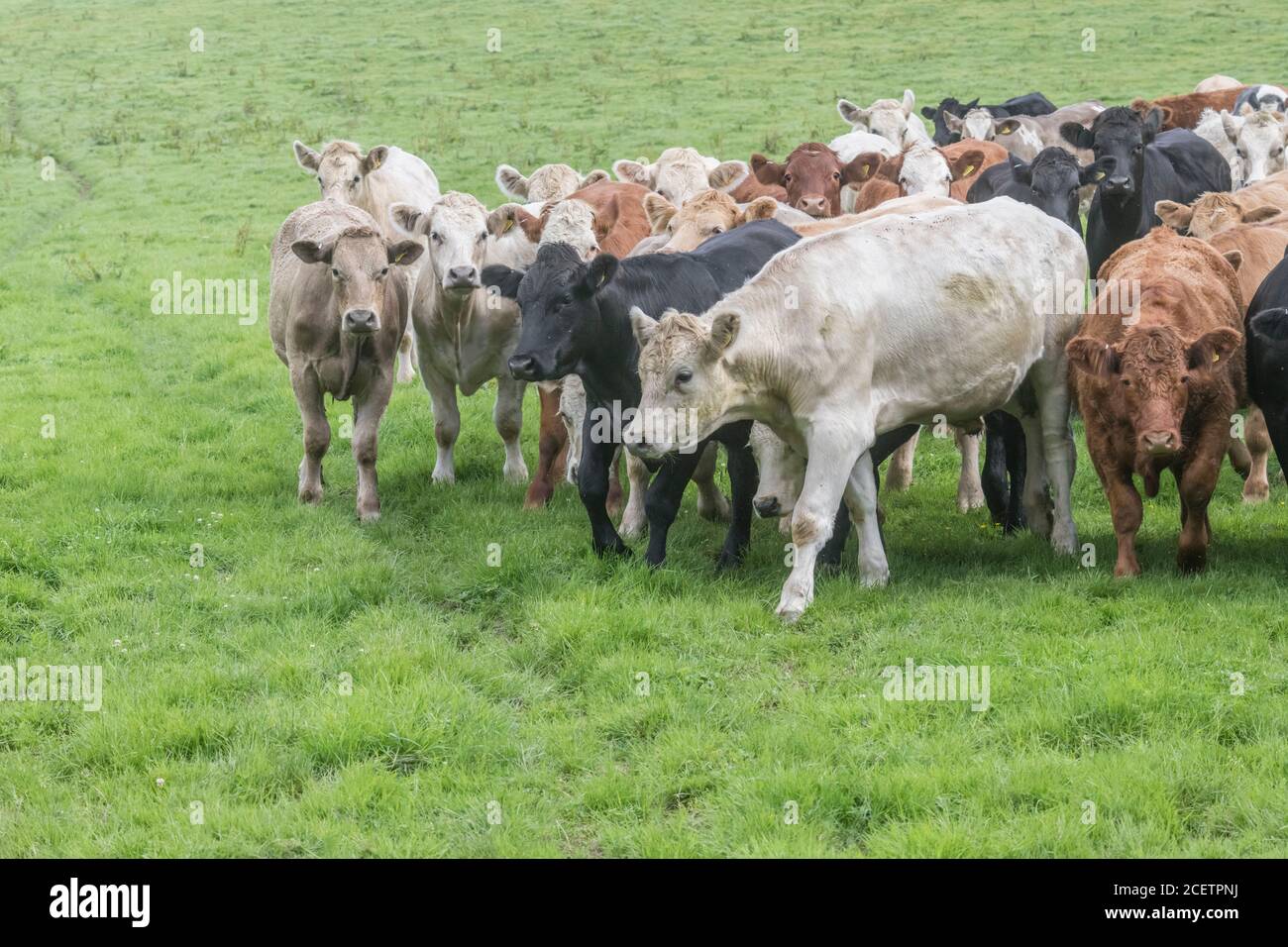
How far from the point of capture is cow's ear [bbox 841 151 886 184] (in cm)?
1491

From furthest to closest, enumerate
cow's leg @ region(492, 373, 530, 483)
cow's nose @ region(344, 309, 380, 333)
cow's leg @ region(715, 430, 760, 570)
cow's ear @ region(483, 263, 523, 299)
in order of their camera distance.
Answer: cow's leg @ region(492, 373, 530, 483) → cow's nose @ region(344, 309, 380, 333) → cow's ear @ region(483, 263, 523, 299) → cow's leg @ region(715, 430, 760, 570)

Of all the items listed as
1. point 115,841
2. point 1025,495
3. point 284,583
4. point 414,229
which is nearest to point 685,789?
point 115,841

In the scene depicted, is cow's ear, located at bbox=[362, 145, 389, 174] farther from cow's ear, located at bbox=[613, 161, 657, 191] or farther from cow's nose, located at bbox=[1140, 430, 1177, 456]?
cow's nose, located at bbox=[1140, 430, 1177, 456]

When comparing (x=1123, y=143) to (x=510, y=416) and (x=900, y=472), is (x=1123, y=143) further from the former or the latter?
(x=510, y=416)

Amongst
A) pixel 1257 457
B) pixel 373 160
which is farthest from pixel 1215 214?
pixel 373 160

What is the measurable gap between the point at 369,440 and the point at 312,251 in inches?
52.8

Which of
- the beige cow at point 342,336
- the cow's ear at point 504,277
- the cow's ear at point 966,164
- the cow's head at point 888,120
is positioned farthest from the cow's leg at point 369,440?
the cow's head at point 888,120

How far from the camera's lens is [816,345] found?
311 inches

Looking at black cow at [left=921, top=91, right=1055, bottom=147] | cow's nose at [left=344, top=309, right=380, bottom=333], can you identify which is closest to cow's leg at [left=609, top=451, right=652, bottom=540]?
cow's nose at [left=344, top=309, right=380, bottom=333]

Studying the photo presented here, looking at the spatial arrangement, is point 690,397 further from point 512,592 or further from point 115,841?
point 115,841

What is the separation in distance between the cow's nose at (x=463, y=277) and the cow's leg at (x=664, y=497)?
241 centimetres

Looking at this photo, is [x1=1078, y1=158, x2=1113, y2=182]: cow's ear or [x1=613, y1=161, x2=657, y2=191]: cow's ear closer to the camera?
[x1=1078, y1=158, x2=1113, y2=182]: cow's ear

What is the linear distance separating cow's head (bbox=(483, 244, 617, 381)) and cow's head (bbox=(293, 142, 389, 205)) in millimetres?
5697

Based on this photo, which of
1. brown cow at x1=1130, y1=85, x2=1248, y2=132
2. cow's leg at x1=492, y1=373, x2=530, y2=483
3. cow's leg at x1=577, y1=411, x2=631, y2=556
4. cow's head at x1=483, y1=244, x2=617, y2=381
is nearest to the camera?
cow's head at x1=483, y1=244, x2=617, y2=381
